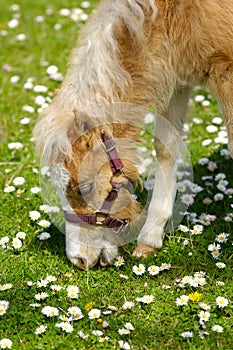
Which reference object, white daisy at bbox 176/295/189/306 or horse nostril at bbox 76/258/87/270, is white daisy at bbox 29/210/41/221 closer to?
horse nostril at bbox 76/258/87/270

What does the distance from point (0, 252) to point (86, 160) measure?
3.60ft

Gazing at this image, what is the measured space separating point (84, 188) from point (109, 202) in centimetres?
19

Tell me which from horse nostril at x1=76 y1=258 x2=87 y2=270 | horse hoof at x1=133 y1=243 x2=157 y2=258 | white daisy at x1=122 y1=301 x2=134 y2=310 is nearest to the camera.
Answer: white daisy at x1=122 y1=301 x2=134 y2=310

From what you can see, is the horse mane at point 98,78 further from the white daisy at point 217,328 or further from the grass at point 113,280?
the white daisy at point 217,328

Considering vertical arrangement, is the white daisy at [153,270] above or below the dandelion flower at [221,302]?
below

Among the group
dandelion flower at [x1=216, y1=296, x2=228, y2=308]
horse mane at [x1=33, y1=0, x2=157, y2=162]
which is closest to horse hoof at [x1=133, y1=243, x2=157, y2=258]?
dandelion flower at [x1=216, y1=296, x2=228, y2=308]

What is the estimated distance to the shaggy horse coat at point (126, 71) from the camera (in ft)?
12.3

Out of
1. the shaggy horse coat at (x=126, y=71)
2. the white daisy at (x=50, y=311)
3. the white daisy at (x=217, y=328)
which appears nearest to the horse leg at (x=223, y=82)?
the shaggy horse coat at (x=126, y=71)

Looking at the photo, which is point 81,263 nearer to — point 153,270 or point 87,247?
point 87,247

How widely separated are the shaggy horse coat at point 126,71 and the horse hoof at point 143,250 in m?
0.64

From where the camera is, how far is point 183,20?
3.77m

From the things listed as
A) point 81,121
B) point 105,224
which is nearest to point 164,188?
point 105,224

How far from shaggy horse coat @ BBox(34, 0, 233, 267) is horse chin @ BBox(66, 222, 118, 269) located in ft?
0.61

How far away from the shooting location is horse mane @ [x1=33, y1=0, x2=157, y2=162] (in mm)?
3730
